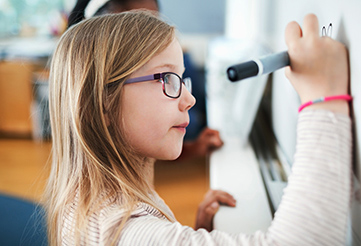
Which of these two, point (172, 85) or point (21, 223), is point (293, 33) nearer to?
point (172, 85)

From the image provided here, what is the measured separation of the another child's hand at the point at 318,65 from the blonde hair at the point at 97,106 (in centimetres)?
22

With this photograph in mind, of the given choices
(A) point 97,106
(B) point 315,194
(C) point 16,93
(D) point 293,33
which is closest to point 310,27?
(D) point 293,33

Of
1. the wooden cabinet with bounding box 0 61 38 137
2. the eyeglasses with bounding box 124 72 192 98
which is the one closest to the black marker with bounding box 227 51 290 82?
the eyeglasses with bounding box 124 72 192 98

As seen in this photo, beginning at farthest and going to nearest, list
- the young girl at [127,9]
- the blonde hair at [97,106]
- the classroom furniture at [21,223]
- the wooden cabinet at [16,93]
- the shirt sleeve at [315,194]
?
1. the wooden cabinet at [16,93]
2. the young girl at [127,9]
3. the classroom furniture at [21,223]
4. the blonde hair at [97,106]
5. the shirt sleeve at [315,194]

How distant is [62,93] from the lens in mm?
602

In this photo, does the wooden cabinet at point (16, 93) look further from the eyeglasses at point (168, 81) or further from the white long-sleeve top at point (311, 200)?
the white long-sleeve top at point (311, 200)

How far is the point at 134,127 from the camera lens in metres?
0.59

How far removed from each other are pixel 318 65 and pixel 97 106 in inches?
12.7

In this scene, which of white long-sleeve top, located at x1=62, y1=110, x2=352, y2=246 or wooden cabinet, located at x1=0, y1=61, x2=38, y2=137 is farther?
wooden cabinet, located at x1=0, y1=61, x2=38, y2=137

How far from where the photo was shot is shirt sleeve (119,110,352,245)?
1.35 feet

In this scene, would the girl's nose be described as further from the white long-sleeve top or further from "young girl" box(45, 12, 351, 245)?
the white long-sleeve top

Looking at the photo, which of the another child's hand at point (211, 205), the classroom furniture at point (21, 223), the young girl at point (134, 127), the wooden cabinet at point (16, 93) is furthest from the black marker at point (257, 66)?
the wooden cabinet at point (16, 93)

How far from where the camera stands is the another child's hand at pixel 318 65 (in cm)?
44

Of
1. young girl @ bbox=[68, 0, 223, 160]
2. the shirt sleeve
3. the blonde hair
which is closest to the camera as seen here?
the shirt sleeve
